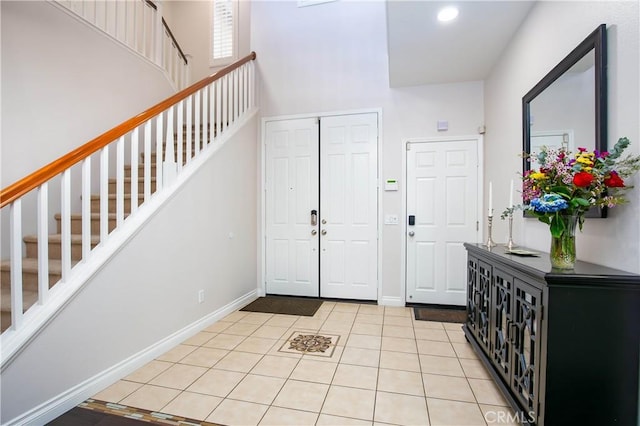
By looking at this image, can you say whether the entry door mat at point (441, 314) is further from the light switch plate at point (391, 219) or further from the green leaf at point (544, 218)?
the green leaf at point (544, 218)

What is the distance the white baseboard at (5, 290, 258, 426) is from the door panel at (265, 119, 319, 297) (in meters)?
1.28

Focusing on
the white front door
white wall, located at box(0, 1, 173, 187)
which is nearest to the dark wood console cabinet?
the white front door

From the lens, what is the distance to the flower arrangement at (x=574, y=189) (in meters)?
1.34

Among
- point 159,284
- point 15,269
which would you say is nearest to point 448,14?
point 159,284

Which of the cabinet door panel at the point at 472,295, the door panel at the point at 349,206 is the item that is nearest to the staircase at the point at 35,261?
the door panel at the point at 349,206

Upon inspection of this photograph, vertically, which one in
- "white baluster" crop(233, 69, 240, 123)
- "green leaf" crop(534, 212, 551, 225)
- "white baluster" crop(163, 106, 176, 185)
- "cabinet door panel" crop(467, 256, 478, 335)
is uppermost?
"white baluster" crop(233, 69, 240, 123)

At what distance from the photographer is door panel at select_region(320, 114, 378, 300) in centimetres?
385

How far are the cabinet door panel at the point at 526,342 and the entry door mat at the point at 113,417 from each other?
172 centimetres

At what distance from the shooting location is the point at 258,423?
167 cm

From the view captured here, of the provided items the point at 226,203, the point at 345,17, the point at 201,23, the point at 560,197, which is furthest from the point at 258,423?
the point at 201,23

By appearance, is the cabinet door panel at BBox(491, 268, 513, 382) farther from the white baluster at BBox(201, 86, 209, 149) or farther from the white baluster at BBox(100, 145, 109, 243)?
the white baluster at BBox(201, 86, 209, 149)

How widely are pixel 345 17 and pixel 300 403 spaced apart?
4381 millimetres

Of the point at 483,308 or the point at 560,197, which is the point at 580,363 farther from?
the point at 483,308

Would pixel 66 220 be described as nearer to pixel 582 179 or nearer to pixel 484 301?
pixel 582 179
